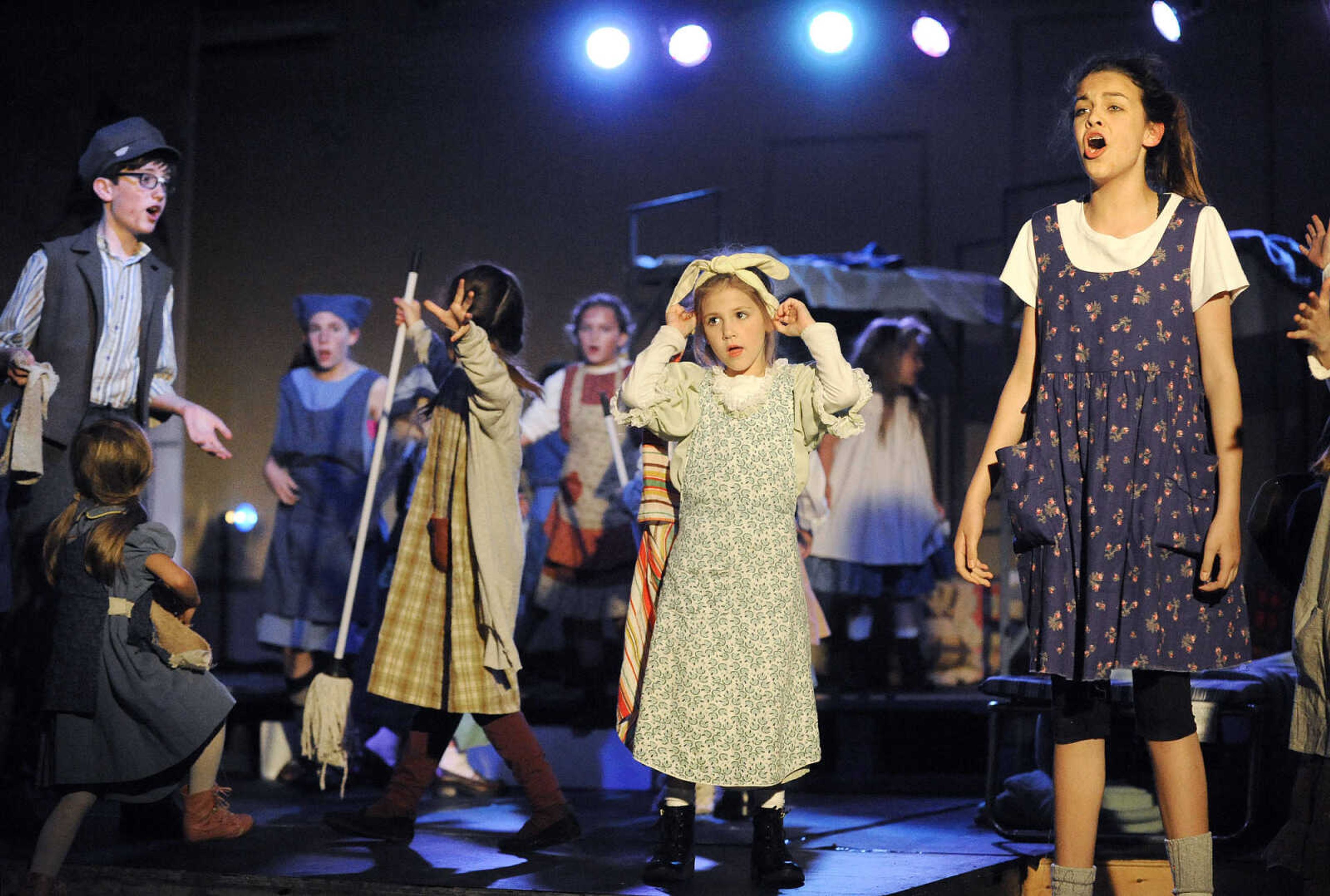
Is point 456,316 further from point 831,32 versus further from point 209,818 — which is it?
point 831,32

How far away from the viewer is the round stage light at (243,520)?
6363 millimetres

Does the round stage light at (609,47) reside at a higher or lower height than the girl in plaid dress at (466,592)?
higher

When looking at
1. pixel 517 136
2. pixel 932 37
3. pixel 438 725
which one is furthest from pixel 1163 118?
pixel 517 136

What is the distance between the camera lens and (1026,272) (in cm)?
256

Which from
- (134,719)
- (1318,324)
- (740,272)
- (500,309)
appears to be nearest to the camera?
(1318,324)

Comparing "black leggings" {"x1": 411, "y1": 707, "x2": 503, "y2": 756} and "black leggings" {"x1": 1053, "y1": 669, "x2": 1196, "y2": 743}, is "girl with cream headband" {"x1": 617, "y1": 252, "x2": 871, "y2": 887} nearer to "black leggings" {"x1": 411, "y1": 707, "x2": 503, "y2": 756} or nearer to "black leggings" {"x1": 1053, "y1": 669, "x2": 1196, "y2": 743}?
"black leggings" {"x1": 1053, "y1": 669, "x2": 1196, "y2": 743}

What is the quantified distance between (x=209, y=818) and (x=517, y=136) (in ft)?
13.2

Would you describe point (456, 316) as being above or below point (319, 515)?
above

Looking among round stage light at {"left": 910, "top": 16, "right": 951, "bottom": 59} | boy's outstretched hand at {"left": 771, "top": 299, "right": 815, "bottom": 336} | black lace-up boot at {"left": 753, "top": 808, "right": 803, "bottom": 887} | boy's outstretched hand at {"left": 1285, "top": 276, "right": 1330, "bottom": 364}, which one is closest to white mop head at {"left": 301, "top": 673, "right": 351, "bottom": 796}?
black lace-up boot at {"left": 753, "top": 808, "right": 803, "bottom": 887}

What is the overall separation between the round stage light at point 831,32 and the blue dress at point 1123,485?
3.65 m

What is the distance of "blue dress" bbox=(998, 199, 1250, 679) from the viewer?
7.64 feet

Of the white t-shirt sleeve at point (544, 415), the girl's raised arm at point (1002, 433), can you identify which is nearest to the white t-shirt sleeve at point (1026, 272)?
the girl's raised arm at point (1002, 433)

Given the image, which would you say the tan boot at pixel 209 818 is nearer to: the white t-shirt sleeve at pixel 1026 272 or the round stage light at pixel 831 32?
the white t-shirt sleeve at pixel 1026 272

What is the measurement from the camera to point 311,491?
17.7 feet
